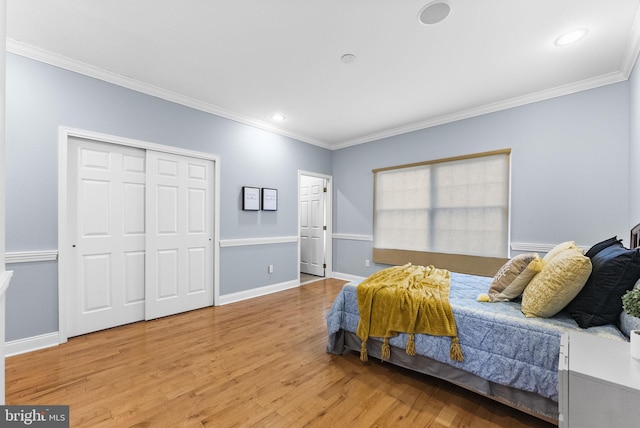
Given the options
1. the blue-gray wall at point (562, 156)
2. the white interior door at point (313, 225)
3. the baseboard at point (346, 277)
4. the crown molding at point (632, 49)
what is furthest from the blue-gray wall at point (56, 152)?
the crown molding at point (632, 49)

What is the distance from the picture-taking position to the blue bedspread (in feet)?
4.95

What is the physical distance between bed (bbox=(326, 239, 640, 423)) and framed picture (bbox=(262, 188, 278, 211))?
8.92ft

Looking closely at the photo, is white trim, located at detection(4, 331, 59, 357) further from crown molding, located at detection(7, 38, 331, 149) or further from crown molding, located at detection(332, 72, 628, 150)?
crown molding, located at detection(332, 72, 628, 150)

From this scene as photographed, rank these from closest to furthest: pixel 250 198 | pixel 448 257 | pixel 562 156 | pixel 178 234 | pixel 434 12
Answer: pixel 434 12 → pixel 562 156 → pixel 178 234 → pixel 448 257 → pixel 250 198

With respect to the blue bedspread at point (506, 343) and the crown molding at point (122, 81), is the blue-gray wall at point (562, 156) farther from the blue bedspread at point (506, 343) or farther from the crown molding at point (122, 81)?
the crown molding at point (122, 81)

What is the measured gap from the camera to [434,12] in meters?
1.94

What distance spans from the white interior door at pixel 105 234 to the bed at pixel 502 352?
281 cm

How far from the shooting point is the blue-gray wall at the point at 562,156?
9.20 feet

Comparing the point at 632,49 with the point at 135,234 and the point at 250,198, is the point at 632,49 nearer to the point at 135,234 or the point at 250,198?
the point at 250,198

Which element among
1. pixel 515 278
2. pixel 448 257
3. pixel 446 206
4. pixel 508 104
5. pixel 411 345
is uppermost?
pixel 508 104

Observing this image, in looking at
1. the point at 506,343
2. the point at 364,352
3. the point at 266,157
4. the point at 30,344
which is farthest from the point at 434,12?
the point at 30,344

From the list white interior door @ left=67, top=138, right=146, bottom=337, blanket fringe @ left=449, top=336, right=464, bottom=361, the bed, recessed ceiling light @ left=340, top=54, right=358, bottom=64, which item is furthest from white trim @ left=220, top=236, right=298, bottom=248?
blanket fringe @ left=449, top=336, right=464, bottom=361

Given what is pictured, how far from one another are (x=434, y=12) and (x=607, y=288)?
2.08 meters

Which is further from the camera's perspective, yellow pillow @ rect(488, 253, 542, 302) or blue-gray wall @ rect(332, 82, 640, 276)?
blue-gray wall @ rect(332, 82, 640, 276)
